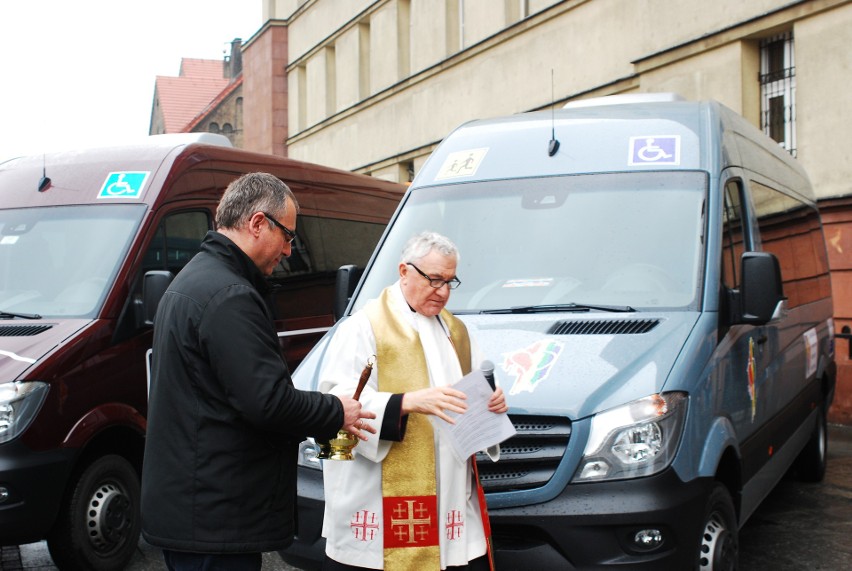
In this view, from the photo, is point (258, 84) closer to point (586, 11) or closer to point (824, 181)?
point (586, 11)

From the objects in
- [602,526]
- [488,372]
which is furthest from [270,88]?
[488,372]

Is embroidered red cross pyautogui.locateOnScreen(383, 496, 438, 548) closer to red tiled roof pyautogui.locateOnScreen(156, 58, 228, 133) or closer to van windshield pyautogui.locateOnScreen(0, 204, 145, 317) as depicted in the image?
van windshield pyautogui.locateOnScreen(0, 204, 145, 317)

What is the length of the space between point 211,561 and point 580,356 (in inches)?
Answer: 77.0

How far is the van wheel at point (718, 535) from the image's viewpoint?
4348mm

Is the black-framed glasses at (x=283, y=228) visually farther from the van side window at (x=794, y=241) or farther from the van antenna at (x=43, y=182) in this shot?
the van antenna at (x=43, y=182)

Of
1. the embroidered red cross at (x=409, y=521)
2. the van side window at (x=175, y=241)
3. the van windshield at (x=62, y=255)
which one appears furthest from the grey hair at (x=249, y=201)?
the van side window at (x=175, y=241)

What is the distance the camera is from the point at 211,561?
9.59 ft

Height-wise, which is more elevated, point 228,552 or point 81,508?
point 228,552

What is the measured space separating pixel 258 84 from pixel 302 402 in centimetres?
2907

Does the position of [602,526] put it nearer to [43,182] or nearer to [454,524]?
[454,524]

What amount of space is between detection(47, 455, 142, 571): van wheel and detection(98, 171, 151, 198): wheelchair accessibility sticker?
5.90ft

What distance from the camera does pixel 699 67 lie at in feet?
42.5

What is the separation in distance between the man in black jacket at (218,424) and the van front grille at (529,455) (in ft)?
4.36

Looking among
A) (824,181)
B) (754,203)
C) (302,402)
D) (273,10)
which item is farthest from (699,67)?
(273,10)
